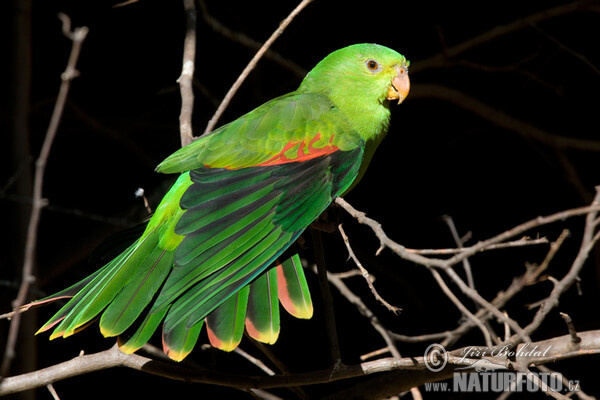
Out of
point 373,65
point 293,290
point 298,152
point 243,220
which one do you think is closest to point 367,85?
point 373,65

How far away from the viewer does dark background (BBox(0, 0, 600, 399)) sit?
9.87 ft

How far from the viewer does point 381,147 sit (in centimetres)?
327

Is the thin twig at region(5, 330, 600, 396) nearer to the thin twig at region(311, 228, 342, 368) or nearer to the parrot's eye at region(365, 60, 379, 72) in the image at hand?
the thin twig at region(311, 228, 342, 368)

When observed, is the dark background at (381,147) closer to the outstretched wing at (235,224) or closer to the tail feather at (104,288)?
the outstretched wing at (235,224)

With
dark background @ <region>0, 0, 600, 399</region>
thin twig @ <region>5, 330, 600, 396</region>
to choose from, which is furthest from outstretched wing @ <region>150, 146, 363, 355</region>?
dark background @ <region>0, 0, 600, 399</region>

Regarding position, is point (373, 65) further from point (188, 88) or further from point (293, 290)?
point (293, 290)

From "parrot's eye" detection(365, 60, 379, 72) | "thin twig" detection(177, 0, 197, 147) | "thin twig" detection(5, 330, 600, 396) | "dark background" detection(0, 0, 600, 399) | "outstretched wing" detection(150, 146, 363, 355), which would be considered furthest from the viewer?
"dark background" detection(0, 0, 600, 399)

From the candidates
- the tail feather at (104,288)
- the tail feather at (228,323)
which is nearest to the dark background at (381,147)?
the tail feather at (104,288)

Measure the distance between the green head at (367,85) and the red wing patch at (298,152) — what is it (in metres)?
0.19

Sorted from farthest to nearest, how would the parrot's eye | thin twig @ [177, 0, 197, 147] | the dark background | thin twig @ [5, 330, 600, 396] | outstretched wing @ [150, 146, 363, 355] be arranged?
the dark background
the parrot's eye
thin twig @ [177, 0, 197, 147]
outstretched wing @ [150, 146, 363, 355]
thin twig @ [5, 330, 600, 396]

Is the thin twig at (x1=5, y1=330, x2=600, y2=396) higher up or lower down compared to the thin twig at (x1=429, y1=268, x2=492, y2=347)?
lower down

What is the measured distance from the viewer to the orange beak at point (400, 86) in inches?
81.3

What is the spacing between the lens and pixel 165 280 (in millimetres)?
1627

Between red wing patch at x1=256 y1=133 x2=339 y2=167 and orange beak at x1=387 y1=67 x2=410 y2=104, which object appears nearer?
red wing patch at x1=256 y1=133 x2=339 y2=167
